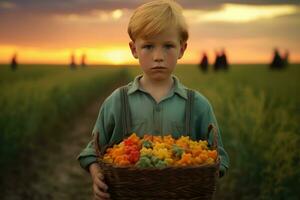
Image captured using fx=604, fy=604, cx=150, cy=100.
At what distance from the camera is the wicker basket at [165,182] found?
2.16 m

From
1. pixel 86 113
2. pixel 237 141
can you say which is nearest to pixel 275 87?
pixel 237 141

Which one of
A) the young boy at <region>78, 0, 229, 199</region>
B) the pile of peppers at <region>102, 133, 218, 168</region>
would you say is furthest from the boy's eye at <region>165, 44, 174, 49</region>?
the pile of peppers at <region>102, 133, 218, 168</region>

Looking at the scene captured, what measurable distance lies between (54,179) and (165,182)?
5522 mm

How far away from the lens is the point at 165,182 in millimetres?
2180

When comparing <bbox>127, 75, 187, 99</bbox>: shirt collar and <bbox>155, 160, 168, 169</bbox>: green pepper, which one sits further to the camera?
<bbox>127, 75, 187, 99</bbox>: shirt collar

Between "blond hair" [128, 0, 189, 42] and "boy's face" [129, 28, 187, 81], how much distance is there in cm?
3

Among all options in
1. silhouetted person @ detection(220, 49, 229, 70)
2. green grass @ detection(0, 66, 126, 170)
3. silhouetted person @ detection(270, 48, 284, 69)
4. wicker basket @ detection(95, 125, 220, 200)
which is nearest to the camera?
wicker basket @ detection(95, 125, 220, 200)

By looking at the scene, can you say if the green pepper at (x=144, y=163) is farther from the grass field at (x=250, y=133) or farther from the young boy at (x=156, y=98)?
the grass field at (x=250, y=133)

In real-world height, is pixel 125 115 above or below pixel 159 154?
above

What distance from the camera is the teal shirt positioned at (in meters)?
2.63

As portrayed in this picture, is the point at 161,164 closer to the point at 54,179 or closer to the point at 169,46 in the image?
the point at 169,46

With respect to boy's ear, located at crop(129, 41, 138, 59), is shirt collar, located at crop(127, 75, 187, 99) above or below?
below

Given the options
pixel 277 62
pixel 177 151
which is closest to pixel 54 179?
pixel 177 151

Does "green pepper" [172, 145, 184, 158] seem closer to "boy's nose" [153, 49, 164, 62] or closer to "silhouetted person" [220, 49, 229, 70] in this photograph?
"boy's nose" [153, 49, 164, 62]
